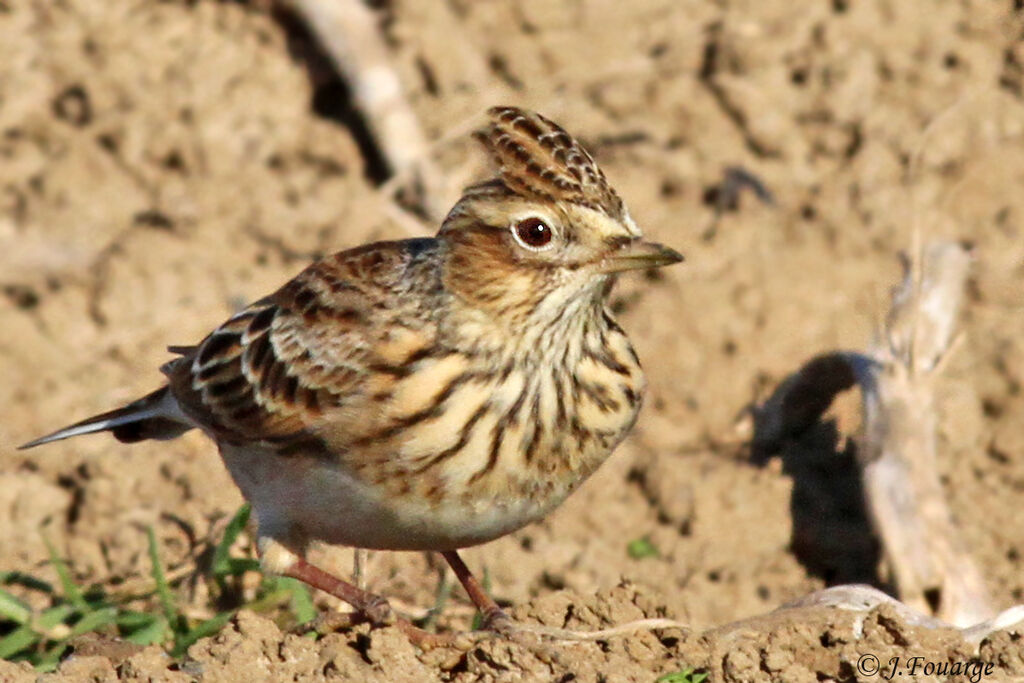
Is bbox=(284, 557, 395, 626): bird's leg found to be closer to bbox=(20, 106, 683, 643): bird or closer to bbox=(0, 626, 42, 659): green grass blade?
bbox=(20, 106, 683, 643): bird

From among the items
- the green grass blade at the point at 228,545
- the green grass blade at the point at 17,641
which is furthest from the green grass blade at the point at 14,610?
the green grass blade at the point at 228,545

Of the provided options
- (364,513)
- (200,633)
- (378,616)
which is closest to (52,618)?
(200,633)

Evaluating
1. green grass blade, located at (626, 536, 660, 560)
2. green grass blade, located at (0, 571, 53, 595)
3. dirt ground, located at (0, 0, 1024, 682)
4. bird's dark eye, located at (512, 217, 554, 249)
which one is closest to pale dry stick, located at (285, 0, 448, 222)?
dirt ground, located at (0, 0, 1024, 682)

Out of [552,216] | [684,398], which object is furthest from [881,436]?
[552,216]

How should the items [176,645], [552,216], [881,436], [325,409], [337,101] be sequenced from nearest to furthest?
[552,216] < [325,409] < [176,645] < [881,436] < [337,101]

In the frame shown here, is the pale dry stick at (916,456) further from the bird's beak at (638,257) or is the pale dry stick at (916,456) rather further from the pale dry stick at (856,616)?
the bird's beak at (638,257)

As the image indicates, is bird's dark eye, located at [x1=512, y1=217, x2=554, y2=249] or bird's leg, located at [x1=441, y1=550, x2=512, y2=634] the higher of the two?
bird's dark eye, located at [x1=512, y1=217, x2=554, y2=249]

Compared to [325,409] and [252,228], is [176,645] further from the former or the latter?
[252,228]

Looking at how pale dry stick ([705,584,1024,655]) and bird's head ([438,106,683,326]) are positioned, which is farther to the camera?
pale dry stick ([705,584,1024,655])
